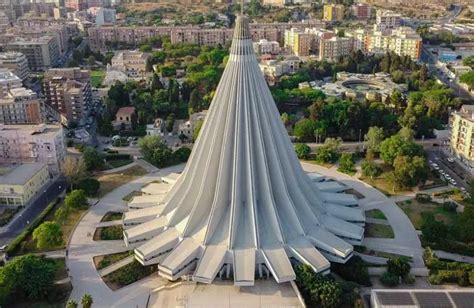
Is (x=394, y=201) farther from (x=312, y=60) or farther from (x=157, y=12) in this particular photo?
(x=157, y=12)

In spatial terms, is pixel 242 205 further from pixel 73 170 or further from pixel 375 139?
pixel 375 139

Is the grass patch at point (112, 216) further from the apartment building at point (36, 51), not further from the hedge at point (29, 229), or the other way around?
the apartment building at point (36, 51)

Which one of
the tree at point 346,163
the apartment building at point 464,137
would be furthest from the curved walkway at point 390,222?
the apartment building at point 464,137

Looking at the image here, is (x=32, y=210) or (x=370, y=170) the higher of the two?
(x=370, y=170)

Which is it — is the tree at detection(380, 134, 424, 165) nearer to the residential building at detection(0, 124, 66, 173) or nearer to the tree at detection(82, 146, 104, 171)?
the tree at detection(82, 146, 104, 171)

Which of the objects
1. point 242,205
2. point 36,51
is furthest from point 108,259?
point 36,51
